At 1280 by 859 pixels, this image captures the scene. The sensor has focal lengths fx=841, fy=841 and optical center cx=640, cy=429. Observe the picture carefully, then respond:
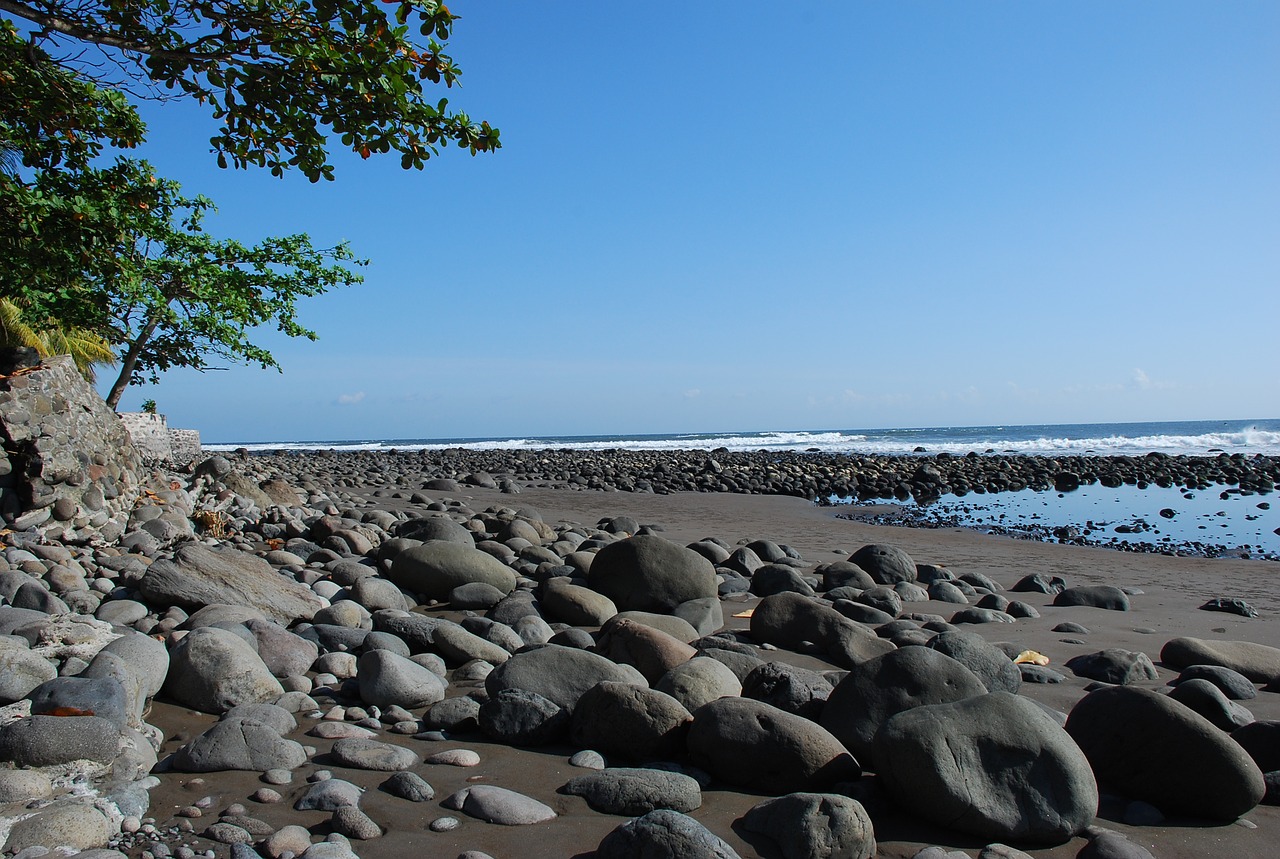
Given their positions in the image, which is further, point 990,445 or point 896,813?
point 990,445

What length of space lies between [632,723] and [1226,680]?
322 centimetres

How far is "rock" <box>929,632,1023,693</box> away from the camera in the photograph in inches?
157

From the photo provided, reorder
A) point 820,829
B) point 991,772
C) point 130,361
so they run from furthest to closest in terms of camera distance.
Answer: point 130,361
point 991,772
point 820,829

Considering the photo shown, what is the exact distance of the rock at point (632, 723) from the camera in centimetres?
327

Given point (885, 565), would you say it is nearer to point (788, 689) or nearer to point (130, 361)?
point (788, 689)

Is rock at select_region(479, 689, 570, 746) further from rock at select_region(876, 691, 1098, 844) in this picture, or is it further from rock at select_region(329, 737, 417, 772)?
rock at select_region(876, 691, 1098, 844)

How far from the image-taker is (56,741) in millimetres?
2678

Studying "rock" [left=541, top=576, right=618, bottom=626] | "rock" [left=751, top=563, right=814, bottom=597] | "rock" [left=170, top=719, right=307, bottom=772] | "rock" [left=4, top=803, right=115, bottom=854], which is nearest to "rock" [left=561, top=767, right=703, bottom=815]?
"rock" [left=170, top=719, right=307, bottom=772]

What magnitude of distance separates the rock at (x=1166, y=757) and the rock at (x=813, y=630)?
163 cm

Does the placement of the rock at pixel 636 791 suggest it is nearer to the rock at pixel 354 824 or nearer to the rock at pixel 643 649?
the rock at pixel 354 824

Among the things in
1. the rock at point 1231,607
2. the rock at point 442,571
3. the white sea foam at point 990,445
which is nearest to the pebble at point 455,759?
the rock at point 442,571

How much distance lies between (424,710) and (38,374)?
594 centimetres

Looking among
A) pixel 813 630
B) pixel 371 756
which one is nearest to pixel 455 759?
pixel 371 756

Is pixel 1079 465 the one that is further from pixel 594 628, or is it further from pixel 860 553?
pixel 594 628
